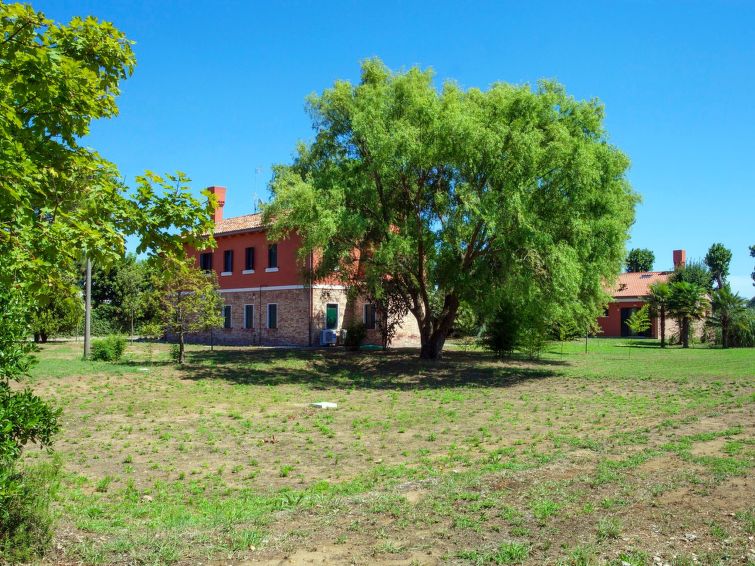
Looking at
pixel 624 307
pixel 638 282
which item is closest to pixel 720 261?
pixel 638 282

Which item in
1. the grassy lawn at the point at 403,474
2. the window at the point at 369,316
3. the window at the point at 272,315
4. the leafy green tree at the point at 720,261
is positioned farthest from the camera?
the leafy green tree at the point at 720,261

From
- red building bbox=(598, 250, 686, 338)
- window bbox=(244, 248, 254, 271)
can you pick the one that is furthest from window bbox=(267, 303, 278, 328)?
red building bbox=(598, 250, 686, 338)

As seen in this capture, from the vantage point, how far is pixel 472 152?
2067 centimetres

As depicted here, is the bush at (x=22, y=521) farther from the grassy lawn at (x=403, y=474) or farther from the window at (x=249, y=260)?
the window at (x=249, y=260)

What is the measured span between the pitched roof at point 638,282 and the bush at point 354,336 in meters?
31.7

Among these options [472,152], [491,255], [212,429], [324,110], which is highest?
[324,110]

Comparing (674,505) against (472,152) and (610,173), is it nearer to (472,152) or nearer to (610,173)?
(472,152)

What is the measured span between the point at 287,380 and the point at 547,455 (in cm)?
1297

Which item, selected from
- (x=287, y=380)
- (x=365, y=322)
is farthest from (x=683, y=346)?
(x=287, y=380)

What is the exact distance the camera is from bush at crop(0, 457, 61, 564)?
4.71 meters

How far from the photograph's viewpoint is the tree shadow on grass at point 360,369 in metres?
20.7

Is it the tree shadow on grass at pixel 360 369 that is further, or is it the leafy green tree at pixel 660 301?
the leafy green tree at pixel 660 301

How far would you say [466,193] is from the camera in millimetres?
→ 21172

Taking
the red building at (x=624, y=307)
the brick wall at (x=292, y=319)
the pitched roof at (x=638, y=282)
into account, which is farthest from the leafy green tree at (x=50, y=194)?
the pitched roof at (x=638, y=282)
